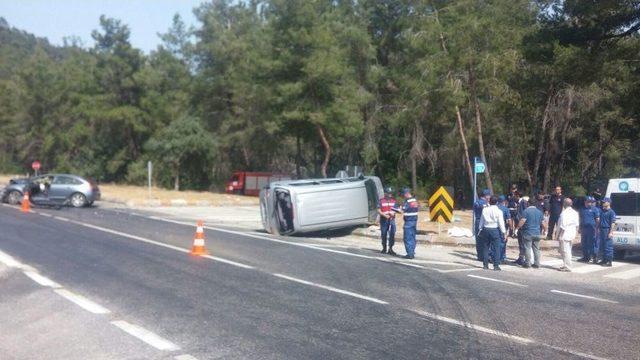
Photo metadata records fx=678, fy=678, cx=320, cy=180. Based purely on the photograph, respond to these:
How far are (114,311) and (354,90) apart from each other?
34127 millimetres

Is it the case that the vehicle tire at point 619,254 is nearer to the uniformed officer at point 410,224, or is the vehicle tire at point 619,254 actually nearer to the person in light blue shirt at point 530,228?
the person in light blue shirt at point 530,228

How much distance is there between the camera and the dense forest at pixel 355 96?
87.8 ft

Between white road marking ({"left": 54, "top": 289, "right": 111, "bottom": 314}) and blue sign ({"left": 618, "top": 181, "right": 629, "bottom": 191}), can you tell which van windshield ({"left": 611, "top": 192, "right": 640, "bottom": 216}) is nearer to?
blue sign ({"left": 618, "top": 181, "right": 629, "bottom": 191})

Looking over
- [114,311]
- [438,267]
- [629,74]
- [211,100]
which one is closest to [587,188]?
[629,74]

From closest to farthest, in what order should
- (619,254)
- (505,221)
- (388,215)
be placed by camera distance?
1. (505,221)
2. (388,215)
3. (619,254)

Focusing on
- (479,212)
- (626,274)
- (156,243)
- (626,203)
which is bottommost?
(626,274)

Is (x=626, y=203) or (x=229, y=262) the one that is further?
(x=626, y=203)

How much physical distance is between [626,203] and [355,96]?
2565cm

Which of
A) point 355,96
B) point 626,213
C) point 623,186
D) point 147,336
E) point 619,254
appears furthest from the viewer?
point 355,96

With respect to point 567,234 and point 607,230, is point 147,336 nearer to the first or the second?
point 567,234

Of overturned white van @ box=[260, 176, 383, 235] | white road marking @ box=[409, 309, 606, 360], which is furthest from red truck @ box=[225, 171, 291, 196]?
white road marking @ box=[409, 309, 606, 360]

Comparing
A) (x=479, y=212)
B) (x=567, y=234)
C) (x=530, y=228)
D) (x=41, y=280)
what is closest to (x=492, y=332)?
(x=530, y=228)

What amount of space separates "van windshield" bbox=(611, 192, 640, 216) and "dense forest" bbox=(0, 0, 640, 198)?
5.06 meters

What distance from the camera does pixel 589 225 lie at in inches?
666
